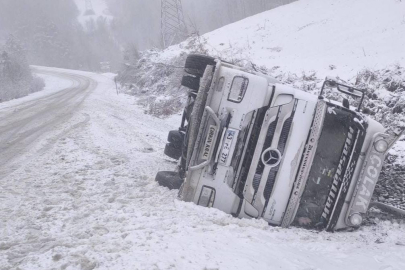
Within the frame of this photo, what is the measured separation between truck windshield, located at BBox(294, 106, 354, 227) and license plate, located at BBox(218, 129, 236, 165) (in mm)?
988

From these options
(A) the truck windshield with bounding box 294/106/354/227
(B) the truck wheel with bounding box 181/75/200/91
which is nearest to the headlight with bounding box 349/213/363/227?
(A) the truck windshield with bounding box 294/106/354/227

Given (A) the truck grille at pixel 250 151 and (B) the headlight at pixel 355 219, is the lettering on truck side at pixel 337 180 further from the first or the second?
(A) the truck grille at pixel 250 151

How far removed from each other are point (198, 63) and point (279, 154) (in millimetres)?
1773

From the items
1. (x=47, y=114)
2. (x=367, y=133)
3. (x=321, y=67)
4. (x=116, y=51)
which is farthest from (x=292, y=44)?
(x=116, y=51)

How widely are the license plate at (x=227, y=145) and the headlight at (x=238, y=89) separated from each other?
1.19ft

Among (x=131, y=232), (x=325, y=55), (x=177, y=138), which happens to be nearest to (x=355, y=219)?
(x=131, y=232)

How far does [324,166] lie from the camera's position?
3.76 meters

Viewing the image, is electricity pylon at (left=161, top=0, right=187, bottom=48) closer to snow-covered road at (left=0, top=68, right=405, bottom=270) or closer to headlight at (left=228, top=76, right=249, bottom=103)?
snow-covered road at (left=0, top=68, right=405, bottom=270)

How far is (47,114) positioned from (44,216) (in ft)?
25.6

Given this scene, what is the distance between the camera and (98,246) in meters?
2.79

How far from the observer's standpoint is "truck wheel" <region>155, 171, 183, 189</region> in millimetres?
4340

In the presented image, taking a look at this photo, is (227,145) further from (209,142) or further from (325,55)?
(325,55)

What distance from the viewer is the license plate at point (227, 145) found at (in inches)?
144

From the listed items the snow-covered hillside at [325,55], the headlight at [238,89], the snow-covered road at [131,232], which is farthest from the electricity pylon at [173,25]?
the headlight at [238,89]
